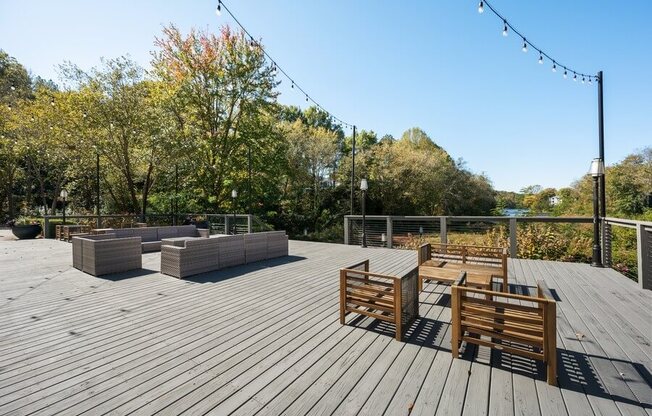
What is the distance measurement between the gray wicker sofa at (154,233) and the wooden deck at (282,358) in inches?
133

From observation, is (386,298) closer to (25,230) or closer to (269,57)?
(269,57)

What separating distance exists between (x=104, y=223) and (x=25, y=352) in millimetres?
12188

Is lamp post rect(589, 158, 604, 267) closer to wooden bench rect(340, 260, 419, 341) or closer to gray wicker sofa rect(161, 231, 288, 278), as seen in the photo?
wooden bench rect(340, 260, 419, 341)

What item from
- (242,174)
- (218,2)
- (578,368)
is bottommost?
(578,368)

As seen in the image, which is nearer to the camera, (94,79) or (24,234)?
(24,234)

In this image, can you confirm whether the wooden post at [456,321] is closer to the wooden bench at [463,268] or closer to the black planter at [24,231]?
the wooden bench at [463,268]

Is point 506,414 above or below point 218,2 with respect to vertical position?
below

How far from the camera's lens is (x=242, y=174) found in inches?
614

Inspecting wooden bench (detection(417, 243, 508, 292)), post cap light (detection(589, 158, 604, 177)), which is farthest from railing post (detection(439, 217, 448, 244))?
post cap light (detection(589, 158, 604, 177))

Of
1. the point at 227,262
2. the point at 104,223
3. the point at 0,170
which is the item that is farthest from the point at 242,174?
the point at 0,170

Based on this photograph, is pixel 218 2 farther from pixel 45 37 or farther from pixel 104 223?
pixel 104 223

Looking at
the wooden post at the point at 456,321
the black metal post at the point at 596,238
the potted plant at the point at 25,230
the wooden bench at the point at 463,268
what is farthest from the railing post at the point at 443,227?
the potted plant at the point at 25,230

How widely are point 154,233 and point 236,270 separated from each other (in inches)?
163

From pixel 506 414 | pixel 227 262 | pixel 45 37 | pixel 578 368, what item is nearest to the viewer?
pixel 506 414
